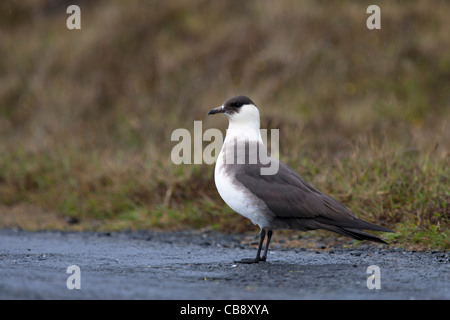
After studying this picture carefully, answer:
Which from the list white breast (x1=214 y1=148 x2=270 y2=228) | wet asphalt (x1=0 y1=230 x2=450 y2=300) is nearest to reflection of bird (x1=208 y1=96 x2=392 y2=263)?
white breast (x1=214 y1=148 x2=270 y2=228)

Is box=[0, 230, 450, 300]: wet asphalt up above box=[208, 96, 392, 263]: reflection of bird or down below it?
below

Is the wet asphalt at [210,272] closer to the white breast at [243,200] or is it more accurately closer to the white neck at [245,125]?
the white breast at [243,200]

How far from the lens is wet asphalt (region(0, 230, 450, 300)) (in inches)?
174

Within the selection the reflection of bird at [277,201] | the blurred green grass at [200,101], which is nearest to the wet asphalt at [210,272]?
the reflection of bird at [277,201]

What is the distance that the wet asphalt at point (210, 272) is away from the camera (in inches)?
174

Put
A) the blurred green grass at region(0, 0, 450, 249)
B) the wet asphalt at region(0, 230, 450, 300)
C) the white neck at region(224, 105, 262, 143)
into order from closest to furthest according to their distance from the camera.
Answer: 1. the wet asphalt at region(0, 230, 450, 300)
2. the white neck at region(224, 105, 262, 143)
3. the blurred green grass at region(0, 0, 450, 249)

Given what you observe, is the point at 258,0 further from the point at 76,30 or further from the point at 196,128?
the point at 196,128

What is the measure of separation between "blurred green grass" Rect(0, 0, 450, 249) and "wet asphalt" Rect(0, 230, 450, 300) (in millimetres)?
1050

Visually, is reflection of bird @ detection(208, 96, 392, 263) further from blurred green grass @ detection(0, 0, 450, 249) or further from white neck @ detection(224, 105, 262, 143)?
blurred green grass @ detection(0, 0, 450, 249)

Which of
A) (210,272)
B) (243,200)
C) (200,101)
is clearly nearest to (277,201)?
(243,200)

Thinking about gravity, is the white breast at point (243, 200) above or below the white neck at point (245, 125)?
below

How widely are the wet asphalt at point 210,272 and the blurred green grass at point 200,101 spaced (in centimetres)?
105

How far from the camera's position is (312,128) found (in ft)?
38.0

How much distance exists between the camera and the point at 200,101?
1237 centimetres
